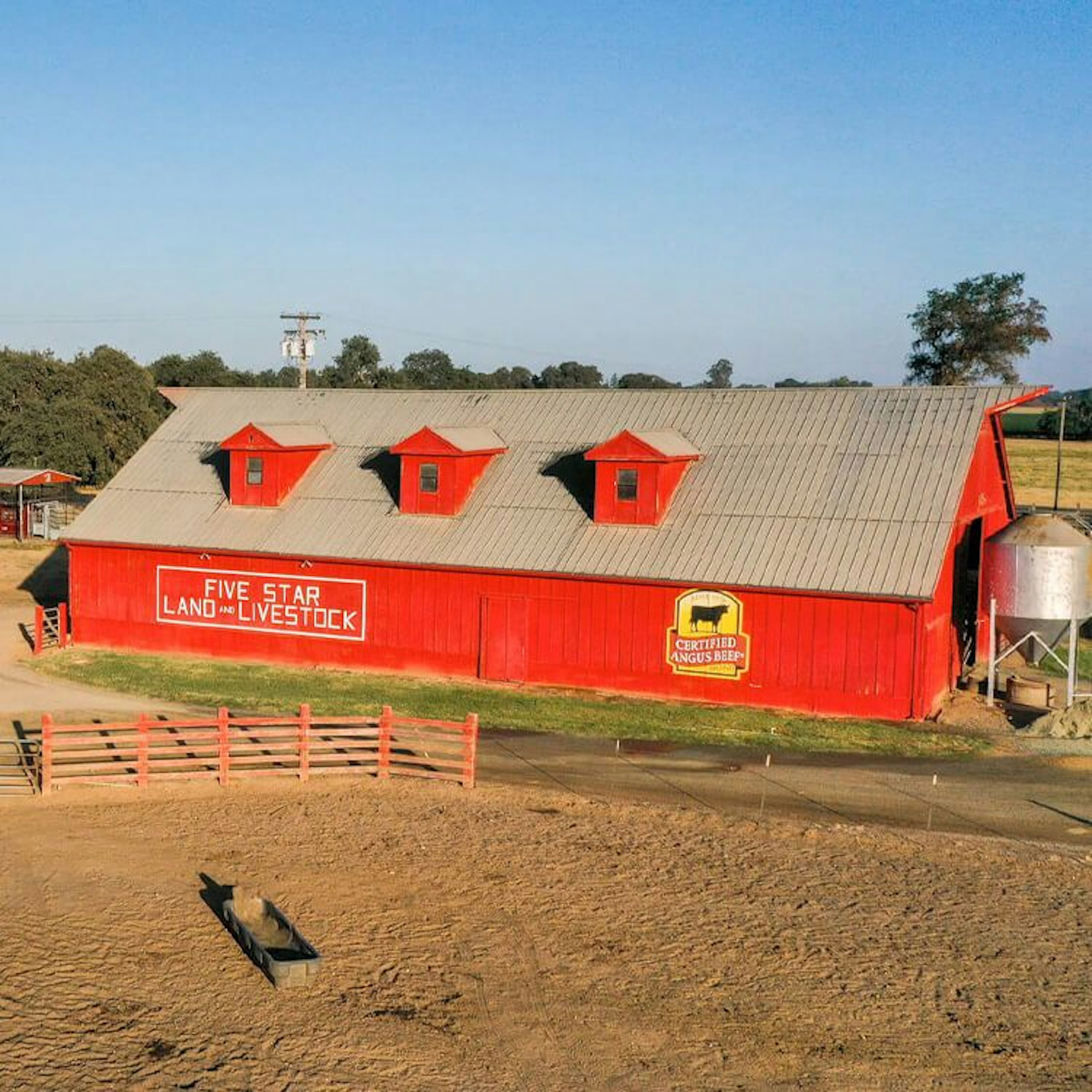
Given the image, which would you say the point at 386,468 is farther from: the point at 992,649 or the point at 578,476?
the point at 992,649

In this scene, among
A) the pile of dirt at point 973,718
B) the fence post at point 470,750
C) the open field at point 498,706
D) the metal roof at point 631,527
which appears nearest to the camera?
the fence post at point 470,750

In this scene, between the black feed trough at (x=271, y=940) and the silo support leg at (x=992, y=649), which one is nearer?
the black feed trough at (x=271, y=940)

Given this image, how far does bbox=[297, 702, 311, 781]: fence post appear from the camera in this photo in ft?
77.9

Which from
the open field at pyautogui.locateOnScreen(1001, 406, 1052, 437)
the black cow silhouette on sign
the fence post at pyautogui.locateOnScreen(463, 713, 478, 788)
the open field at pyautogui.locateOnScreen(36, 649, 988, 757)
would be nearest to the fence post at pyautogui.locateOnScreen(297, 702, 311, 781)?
the fence post at pyautogui.locateOnScreen(463, 713, 478, 788)

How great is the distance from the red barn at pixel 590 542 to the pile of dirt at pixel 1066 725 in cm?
253

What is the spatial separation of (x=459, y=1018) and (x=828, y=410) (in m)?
24.3

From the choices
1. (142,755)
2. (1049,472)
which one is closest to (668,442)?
(142,755)

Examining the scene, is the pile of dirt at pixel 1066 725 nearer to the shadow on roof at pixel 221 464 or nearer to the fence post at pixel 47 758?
the fence post at pixel 47 758

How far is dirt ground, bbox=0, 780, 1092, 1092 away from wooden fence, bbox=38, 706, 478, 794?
57 centimetres

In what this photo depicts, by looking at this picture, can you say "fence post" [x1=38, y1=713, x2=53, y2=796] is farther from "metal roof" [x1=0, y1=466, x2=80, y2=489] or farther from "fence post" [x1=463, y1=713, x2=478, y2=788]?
"metal roof" [x1=0, y1=466, x2=80, y2=489]

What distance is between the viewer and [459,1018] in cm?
1443

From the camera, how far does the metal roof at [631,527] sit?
1212 inches

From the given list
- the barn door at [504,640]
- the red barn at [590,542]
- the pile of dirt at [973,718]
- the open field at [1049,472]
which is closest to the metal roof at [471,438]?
the red barn at [590,542]

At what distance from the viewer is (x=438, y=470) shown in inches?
1380
